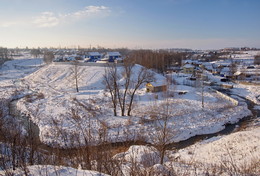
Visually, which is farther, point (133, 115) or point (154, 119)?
point (133, 115)

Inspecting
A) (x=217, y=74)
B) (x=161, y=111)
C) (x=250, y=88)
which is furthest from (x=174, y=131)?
(x=217, y=74)

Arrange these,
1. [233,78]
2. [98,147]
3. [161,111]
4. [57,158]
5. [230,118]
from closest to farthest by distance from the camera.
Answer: [57,158] < [98,147] < [230,118] < [161,111] < [233,78]

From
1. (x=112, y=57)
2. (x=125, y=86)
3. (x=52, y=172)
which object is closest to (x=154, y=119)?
(x=125, y=86)

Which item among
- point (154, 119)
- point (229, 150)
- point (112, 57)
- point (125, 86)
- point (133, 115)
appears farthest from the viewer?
point (112, 57)

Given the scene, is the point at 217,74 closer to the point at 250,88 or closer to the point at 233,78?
the point at 233,78

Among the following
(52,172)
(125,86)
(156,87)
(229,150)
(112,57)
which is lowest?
(229,150)

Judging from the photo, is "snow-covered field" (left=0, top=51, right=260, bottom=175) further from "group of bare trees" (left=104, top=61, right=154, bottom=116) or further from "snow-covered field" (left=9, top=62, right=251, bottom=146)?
"group of bare trees" (left=104, top=61, right=154, bottom=116)

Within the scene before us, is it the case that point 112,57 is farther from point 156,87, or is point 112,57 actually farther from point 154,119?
point 154,119

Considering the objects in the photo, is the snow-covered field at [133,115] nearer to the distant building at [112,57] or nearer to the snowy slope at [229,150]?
the snowy slope at [229,150]

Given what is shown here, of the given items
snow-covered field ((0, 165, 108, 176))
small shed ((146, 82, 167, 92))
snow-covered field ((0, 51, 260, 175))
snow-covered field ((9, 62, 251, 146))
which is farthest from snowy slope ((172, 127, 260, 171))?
small shed ((146, 82, 167, 92))

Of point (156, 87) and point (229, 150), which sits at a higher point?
point (156, 87)

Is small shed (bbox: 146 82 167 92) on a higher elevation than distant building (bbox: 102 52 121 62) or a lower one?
lower
